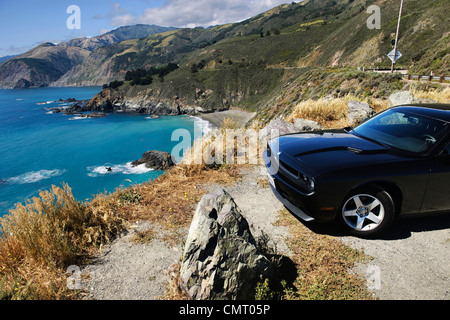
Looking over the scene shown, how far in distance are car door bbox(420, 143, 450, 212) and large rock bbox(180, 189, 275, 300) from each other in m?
2.59

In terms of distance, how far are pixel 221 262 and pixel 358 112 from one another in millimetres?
8539

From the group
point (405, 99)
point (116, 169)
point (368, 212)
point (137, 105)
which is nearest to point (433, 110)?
point (368, 212)

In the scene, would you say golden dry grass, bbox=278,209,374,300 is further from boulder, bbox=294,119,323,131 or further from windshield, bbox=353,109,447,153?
boulder, bbox=294,119,323,131

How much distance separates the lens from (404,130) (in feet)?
13.7

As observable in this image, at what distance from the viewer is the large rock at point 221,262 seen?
8.30 feet

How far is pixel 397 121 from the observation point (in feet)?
14.5

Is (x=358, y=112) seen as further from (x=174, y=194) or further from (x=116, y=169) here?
(x=116, y=169)

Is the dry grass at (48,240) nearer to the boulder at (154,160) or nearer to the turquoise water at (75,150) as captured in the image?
the turquoise water at (75,150)

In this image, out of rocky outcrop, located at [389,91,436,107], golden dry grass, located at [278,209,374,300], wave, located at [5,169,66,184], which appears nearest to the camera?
golden dry grass, located at [278,209,374,300]

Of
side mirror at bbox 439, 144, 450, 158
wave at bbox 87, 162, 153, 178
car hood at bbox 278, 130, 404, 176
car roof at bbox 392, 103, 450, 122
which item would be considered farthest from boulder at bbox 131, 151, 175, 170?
side mirror at bbox 439, 144, 450, 158

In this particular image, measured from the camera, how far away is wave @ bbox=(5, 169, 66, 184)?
37.9 metres

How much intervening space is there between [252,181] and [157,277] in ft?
10.6

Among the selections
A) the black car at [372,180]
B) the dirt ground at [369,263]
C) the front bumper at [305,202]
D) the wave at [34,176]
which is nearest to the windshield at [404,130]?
the black car at [372,180]

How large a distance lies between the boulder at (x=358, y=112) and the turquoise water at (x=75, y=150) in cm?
1419
